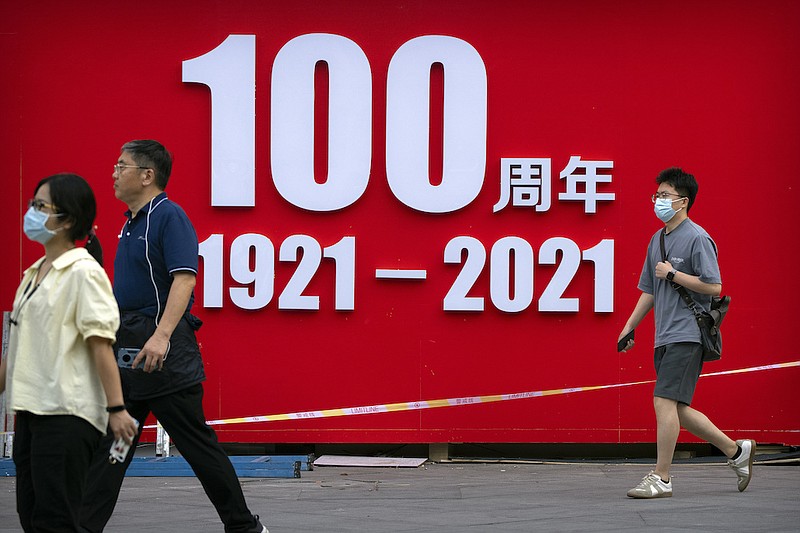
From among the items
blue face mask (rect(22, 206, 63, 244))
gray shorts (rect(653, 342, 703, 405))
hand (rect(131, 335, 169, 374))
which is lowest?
gray shorts (rect(653, 342, 703, 405))

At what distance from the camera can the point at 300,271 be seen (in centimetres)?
847

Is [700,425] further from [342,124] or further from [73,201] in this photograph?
[73,201]

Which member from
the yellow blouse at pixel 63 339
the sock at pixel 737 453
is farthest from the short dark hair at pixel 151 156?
the sock at pixel 737 453

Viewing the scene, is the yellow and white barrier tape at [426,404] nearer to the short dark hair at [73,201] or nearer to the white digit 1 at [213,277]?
the white digit 1 at [213,277]

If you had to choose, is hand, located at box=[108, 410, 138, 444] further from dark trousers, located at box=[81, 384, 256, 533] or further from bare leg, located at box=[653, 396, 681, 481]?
bare leg, located at box=[653, 396, 681, 481]

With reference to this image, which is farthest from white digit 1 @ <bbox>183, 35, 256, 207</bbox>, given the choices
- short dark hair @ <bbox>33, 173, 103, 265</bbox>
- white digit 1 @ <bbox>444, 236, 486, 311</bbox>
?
short dark hair @ <bbox>33, 173, 103, 265</bbox>

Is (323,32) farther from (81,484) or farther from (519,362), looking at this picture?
(81,484)

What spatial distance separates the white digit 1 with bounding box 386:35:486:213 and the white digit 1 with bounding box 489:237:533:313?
0.41m

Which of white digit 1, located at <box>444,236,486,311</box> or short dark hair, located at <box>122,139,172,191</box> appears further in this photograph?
white digit 1, located at <box>444,236,486,311</box>

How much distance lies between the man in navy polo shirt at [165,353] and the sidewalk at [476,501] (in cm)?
80

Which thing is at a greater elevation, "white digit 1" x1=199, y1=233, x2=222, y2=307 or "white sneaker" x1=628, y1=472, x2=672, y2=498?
"white digit 1" x1=199, y1=233, x2=222, y2=307

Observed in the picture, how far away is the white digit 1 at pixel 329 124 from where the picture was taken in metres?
8.47

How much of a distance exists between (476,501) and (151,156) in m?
2.75

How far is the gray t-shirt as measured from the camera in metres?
6.89
